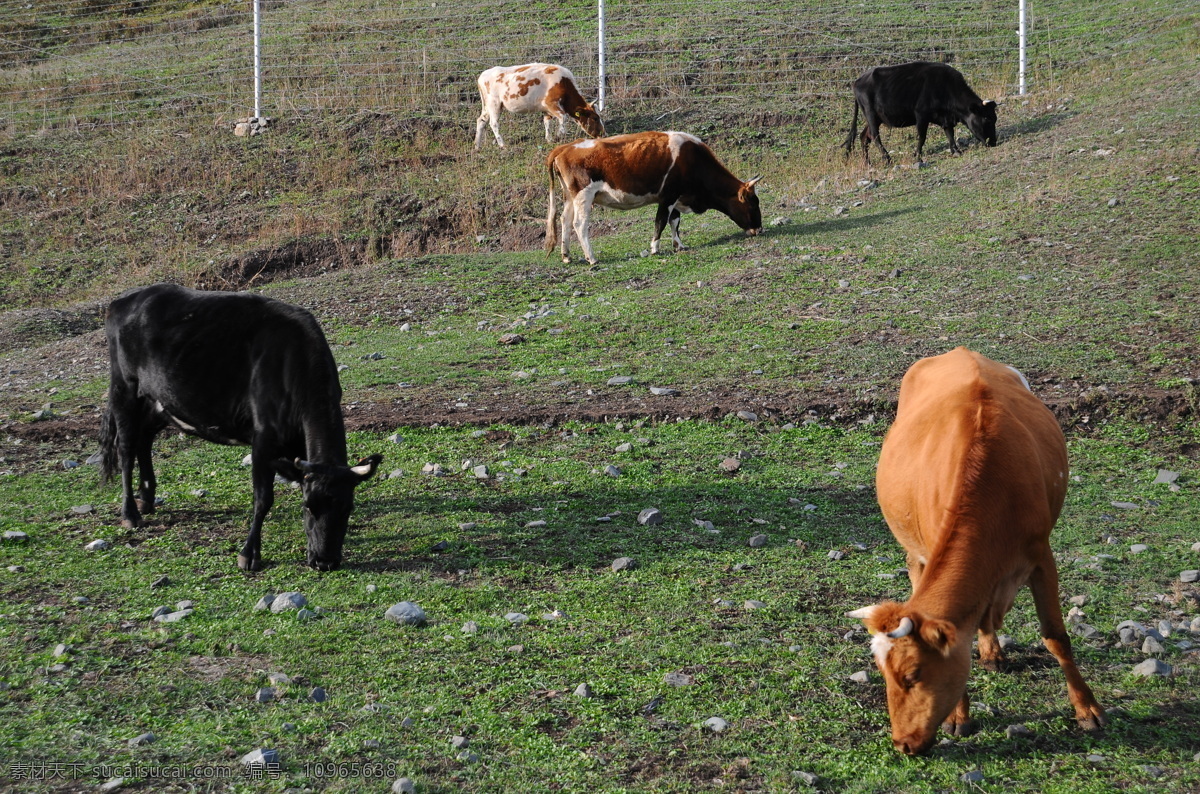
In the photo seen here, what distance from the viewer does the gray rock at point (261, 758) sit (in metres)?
4.47

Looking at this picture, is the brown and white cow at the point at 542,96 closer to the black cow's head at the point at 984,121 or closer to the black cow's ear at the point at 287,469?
the black cow's head at the point at 984,121

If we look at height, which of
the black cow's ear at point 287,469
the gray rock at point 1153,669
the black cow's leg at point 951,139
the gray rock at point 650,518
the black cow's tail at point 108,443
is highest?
the black cow's leg at point 951,139

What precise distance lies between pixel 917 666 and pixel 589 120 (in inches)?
757

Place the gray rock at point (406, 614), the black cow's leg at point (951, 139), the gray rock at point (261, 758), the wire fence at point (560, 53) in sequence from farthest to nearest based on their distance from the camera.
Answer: the wire fence at point (560, 53) → the black cow's leg at point (951, 139) → the gray rock at point (406, 614) → the gray rock at point (261, 758)

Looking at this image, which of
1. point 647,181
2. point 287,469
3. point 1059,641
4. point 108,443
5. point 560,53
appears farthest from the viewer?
point 560,53

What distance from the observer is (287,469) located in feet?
22.8

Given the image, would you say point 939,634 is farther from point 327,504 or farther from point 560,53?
point 560,53

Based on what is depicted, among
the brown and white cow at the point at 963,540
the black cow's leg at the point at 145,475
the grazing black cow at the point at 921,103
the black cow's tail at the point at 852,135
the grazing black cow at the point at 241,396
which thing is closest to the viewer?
the brown and white cow at the point at 963,540

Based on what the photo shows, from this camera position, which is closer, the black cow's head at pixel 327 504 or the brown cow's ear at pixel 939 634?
the brown cow's ear at pixel 939 634

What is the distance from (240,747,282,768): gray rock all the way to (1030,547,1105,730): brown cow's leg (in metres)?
3.37

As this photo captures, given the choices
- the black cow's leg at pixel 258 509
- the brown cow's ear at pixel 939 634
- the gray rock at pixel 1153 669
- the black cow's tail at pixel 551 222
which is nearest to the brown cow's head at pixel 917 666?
the brown cow's ear at pixel 939 634

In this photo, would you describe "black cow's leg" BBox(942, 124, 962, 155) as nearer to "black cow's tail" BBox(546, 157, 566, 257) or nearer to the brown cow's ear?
"black cow's tail" BBox(546, 157, 566, 257)

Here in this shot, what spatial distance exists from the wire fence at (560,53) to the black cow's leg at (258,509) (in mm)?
18081

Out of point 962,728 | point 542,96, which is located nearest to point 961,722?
point 962,728
